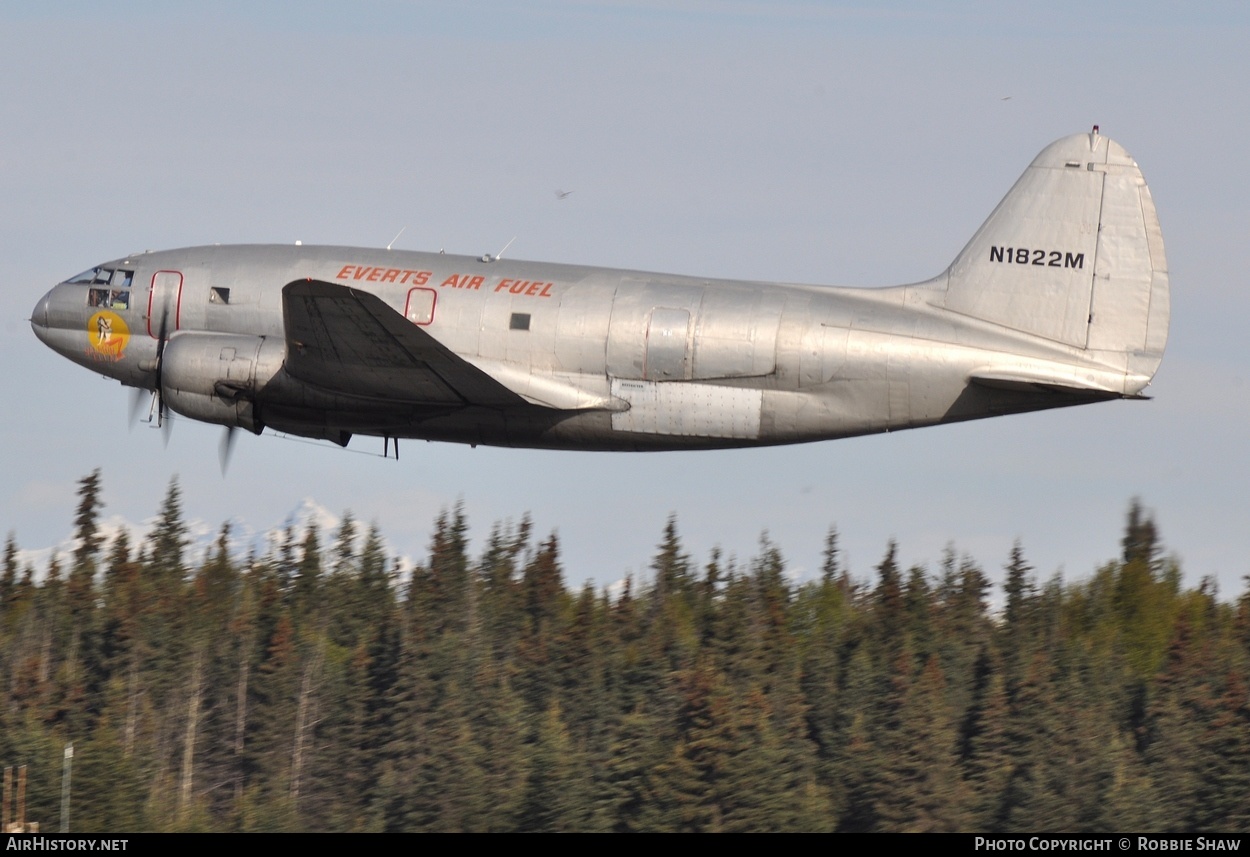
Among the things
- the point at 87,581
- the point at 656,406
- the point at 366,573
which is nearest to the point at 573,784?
the point at 366,573

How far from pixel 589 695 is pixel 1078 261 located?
63.5 metres

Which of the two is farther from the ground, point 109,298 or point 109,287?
point 109,287

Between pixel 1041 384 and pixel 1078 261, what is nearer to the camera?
pixel 1041 384

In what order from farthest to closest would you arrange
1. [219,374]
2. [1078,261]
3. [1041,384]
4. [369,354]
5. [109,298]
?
[109,298]
[219,374]
[1078,261]
[369,354]
[1041,384]

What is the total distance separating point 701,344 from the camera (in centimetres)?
3078

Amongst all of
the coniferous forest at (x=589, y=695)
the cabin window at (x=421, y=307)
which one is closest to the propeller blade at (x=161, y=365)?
the cabin window at (x=421, y=307)

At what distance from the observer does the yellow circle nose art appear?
34.0 m

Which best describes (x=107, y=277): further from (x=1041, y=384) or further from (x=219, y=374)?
(x=1041, y=384)

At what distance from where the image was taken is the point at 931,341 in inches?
1208

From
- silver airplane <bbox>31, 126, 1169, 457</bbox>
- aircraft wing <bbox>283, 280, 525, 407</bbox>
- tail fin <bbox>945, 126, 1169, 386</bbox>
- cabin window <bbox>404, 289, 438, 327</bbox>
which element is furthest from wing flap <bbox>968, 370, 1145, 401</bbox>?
cabin window <bbox>404, 289, 438, 327</bbox>

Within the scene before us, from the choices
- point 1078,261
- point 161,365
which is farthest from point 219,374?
point 1078,261

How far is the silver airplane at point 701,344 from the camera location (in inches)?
1203
